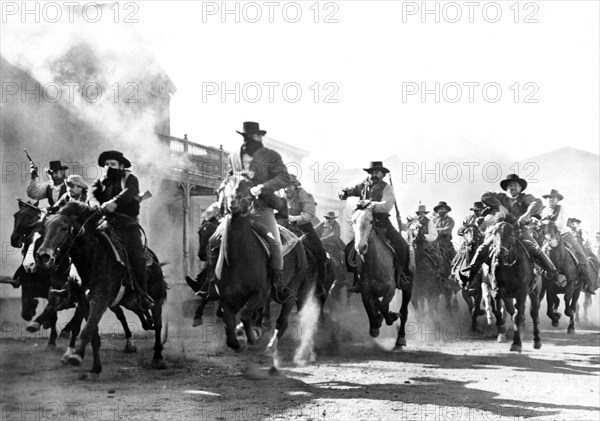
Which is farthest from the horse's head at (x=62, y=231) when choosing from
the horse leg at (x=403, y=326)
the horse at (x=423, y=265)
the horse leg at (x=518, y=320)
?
the horse at (x=423, y=265)

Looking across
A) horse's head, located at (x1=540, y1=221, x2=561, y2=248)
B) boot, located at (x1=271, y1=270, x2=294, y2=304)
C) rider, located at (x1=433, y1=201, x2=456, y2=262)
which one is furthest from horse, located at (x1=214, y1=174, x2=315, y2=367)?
rider, located at (x1=433, y1=201, x2=456, y2=262)

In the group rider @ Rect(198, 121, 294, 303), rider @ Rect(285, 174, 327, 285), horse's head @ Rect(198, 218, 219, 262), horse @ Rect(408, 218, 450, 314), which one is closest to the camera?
rider @ Rect(198, 121, 294, 303)

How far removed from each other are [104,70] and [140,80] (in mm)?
920

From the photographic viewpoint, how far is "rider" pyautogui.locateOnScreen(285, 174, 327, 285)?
1349 centimetres

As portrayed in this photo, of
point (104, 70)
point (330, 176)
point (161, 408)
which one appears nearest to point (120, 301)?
point (161, 408)

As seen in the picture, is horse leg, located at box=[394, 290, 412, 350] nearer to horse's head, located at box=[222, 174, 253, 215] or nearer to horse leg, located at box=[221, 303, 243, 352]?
horse leg, located at box=[221, 303, 243, 352]

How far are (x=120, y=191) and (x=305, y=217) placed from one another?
4.47 metres

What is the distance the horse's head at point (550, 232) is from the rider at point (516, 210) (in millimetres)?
3663

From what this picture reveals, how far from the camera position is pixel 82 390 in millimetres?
9234

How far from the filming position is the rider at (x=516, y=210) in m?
13.0

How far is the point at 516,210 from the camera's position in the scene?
1345 centimetres

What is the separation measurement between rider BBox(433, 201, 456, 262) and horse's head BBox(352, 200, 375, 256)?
305 inches

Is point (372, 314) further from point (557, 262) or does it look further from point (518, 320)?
point (557, 262)

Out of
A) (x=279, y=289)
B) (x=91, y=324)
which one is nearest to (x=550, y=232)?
(x=279, y=289)
